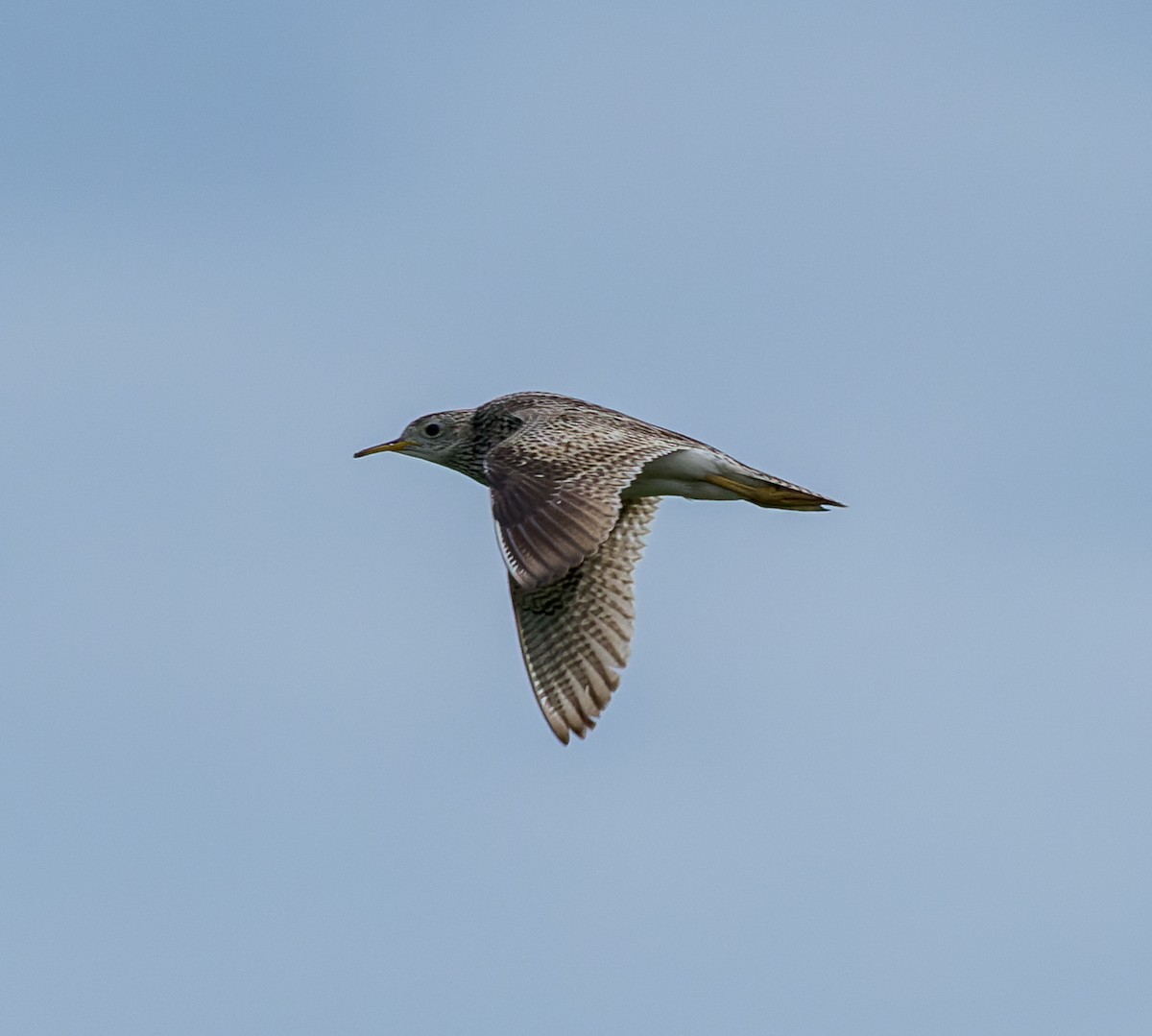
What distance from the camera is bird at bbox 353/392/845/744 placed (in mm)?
15523

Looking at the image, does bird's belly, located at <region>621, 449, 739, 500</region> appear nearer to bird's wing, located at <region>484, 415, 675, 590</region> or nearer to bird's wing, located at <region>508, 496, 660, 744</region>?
bird's wing, located at <region>484, 415, 675, 590</region>

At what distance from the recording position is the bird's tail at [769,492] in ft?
59.1

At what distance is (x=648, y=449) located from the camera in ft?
56.1

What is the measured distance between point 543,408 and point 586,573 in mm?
1400

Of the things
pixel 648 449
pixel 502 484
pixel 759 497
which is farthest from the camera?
pixel 759 497

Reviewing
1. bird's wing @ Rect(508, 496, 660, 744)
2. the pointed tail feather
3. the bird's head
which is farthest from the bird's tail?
the bird's head

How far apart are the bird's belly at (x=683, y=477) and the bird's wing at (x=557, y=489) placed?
0.83 feet

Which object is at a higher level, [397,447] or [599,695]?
[397,447]

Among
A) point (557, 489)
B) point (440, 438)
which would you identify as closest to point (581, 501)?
point (557, 489)

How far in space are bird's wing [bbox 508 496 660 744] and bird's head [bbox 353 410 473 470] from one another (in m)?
1.82

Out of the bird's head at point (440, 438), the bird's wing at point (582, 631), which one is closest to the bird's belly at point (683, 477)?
the bird's wing at point (582, 631)

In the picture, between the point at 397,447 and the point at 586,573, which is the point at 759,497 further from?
the point at 397,447

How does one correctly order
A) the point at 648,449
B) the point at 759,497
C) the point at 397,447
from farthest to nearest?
1. the point at 397,447
2. the point at 759,497
3. the point at 648,449

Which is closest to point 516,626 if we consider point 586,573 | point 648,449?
point 586,573
